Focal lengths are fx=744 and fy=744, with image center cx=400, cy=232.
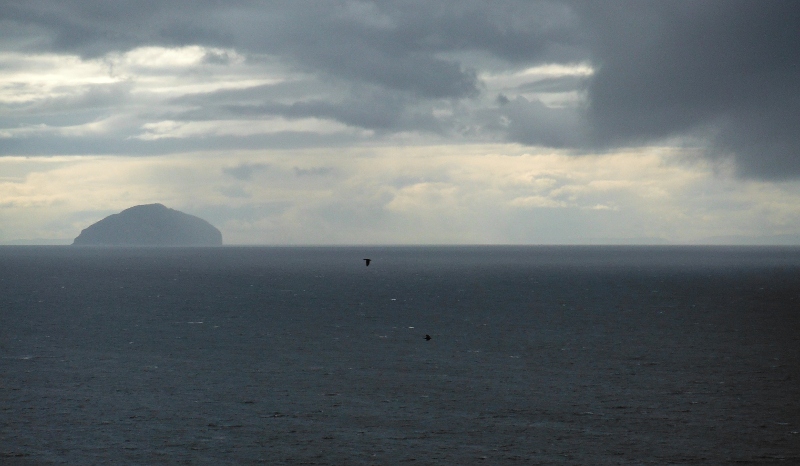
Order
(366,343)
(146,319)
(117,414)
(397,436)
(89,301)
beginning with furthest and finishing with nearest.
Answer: (89,301), (146,319), (366,343), (117,414), (397,436)

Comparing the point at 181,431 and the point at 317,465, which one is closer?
the point at 317,465

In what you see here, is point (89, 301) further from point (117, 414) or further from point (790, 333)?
point (790, 333)

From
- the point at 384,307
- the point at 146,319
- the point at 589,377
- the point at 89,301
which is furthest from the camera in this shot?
the point at 89,301

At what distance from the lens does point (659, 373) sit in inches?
2623

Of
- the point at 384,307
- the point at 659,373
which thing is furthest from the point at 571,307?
the point at 659,373

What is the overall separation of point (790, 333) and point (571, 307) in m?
40.6

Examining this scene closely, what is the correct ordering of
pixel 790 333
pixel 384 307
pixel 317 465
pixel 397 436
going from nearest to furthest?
pixel 317 465 < pixel 397 436 < pixel 790 333 < pixel 384 307

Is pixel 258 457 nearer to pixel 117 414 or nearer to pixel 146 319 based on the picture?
pixel 117 414

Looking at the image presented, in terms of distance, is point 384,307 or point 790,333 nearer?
point 790,333

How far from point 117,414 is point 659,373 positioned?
4541 centimetres

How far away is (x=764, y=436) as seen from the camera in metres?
46.5

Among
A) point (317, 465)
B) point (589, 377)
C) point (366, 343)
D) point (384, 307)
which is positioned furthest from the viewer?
point (384, 307)

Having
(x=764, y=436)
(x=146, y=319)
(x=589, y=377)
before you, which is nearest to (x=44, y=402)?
(x=589, y=377)

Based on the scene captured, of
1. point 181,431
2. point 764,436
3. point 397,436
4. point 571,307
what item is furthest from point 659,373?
point 571,307
